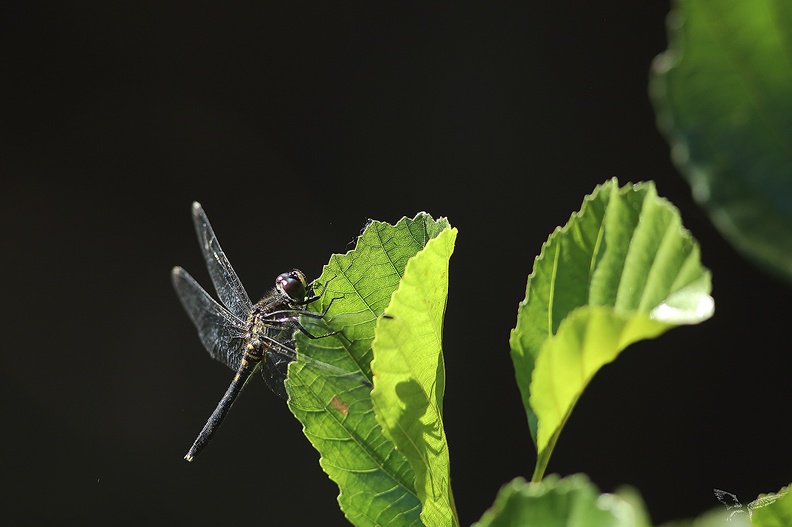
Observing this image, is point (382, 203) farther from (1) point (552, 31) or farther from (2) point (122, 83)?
(2) point (122, 83)

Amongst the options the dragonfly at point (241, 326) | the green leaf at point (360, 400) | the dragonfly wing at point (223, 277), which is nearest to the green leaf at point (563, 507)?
the green leaf at point (360, 400)

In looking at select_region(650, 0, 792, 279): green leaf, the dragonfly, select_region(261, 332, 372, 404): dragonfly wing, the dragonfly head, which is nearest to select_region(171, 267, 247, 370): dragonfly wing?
the dragonfly

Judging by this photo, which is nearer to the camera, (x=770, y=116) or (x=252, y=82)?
(x=770, y=116)

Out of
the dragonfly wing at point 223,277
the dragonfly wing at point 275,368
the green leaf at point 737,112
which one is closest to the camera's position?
the green leaf at point 737,112

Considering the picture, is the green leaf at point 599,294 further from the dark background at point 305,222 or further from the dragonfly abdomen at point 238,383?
the dark background at point 305,222

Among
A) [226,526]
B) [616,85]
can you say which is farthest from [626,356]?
[226,526]

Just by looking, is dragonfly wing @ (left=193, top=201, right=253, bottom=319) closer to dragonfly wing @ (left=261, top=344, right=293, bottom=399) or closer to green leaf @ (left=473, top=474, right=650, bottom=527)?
dragonfly wing @ (left=261, top=344, right=293, bottom=399)

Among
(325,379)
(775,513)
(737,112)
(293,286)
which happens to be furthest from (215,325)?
(737,112)
